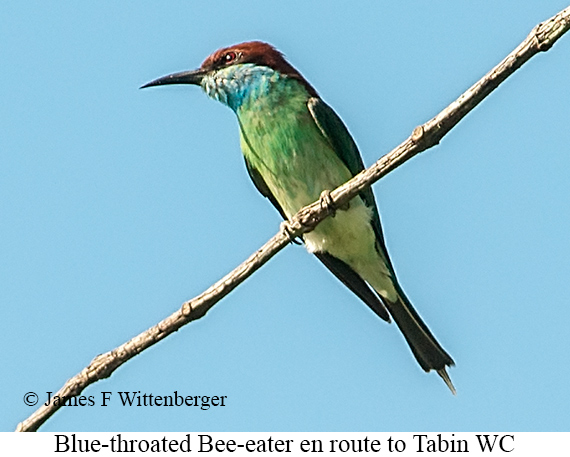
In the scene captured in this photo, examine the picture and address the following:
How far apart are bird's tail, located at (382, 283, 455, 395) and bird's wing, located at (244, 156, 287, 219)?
2.60ft

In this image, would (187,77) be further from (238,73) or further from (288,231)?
(288,231)

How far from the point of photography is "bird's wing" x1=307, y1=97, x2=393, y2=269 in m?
4.85

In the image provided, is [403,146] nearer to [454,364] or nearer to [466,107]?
[466,107]

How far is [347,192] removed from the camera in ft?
10.7

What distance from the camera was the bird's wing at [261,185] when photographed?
517cm

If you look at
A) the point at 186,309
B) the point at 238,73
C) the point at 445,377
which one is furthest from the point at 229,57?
the point at 186,309

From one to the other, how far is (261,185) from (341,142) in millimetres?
584

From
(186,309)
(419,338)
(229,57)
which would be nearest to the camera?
(186,309)

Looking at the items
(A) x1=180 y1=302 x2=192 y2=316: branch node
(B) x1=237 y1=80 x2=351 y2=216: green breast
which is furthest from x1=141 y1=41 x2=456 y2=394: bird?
(A) x1=180 y1=302 x2=192 y2=316: branch node

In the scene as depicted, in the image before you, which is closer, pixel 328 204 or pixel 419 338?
pixel 328 204

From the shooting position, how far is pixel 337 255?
502 centimetres

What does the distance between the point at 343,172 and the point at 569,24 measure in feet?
7.57

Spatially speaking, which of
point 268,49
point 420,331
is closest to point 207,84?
point 268,49

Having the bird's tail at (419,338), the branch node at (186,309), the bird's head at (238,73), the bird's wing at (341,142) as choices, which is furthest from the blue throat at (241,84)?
the branch node at (186,309)
